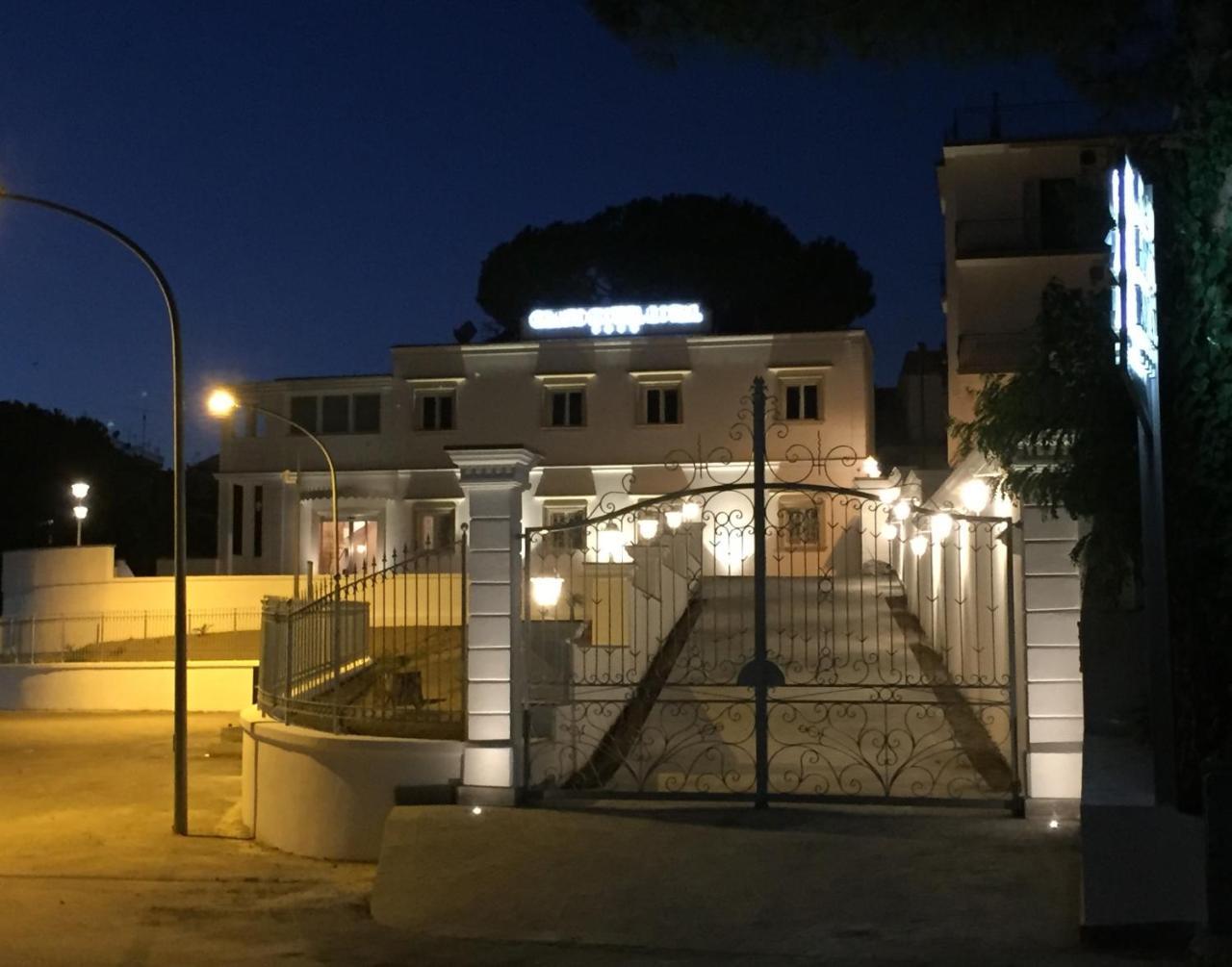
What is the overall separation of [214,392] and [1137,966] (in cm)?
1609

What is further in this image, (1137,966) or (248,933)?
(248,933)

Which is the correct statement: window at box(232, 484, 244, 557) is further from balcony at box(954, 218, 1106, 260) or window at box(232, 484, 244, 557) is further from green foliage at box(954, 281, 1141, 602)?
green foliage at box(954, 281, 1141, 602)

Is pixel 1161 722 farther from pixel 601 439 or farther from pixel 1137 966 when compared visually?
pixel 601 439

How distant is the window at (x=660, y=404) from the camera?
35.6m

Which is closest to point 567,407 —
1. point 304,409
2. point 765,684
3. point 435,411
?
point 435,411

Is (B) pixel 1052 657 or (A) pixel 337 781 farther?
(A) pixel 337 781

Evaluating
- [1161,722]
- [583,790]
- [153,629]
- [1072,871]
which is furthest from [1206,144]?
[153,629]

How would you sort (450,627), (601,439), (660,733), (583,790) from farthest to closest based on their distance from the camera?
(601,439) → (660,733) → (450,627) → (583,790)

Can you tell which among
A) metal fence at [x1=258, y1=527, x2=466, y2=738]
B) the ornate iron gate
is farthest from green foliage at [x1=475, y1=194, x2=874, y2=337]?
metal fence at [x1=258, y1=527, x2=466, y2=738]

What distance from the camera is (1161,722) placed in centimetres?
701

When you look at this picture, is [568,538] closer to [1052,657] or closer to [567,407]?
[1052,657]

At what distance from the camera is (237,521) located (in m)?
39.5

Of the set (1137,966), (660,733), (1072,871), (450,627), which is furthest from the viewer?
(660,733)

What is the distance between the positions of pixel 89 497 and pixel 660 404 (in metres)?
28.3
